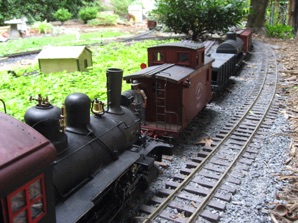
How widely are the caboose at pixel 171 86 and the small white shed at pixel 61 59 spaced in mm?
5787

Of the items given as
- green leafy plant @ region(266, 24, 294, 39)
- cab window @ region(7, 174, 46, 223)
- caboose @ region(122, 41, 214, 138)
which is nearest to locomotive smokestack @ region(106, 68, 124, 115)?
caboose @ region(122, 41, 214, 138)

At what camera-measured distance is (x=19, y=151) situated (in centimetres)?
332

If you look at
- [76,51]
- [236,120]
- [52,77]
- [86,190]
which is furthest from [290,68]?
[86,190]

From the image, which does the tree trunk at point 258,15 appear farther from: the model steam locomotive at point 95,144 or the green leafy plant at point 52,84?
the model steam locomotive at point 95,144

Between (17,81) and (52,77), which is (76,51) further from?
(17,81)

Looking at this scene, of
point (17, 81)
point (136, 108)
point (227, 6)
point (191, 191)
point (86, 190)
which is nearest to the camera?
point (86, 190)

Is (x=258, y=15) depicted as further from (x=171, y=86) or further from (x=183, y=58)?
(x=171, y=86)

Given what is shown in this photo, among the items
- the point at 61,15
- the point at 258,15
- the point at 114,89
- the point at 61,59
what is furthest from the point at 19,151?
Result: the point at 61,15

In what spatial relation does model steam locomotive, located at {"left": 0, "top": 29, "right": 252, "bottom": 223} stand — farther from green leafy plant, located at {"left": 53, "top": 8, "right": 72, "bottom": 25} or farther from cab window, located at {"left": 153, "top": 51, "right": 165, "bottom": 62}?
green leafy plant, located at {"left": 53, "top": 8, "right": 72, "bottom": 25}

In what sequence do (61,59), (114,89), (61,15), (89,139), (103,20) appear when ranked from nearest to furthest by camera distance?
(89,139)
(114,89)
(61,59)
(61,15)
(103,20)

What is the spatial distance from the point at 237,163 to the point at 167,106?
2.57m

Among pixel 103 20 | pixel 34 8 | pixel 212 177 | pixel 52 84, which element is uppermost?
pixel 34 8

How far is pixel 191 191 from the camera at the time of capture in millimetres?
7363

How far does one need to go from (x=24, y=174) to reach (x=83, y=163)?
2.21 metres
